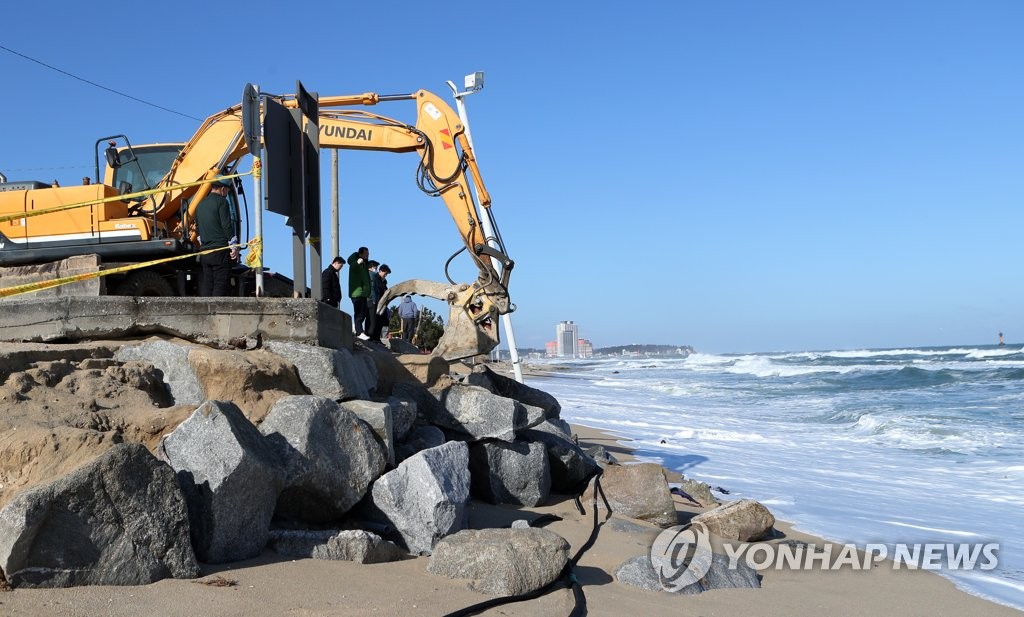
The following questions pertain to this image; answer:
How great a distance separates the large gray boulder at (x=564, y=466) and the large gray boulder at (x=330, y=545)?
10.1 ft

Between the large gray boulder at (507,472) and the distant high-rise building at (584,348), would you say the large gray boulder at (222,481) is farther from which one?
the distant high-rise building at (584,348)

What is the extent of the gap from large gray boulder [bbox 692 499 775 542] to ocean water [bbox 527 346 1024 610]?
1237 millimetres

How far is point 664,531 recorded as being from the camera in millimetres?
6281

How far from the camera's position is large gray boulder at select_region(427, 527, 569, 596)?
4.40m

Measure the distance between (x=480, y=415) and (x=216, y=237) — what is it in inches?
131

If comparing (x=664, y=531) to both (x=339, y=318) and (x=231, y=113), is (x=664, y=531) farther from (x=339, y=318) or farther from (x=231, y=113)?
(x=231, y=113)

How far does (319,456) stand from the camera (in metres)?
4.89

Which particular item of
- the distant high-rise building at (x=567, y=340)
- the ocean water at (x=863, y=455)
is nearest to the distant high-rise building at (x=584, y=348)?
the distant high-rise building at (x=567, y=340)

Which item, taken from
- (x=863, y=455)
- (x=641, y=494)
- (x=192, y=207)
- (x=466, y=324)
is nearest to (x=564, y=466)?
(x=641, y=494)

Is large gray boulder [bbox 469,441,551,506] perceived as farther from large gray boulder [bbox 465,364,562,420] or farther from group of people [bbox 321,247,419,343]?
group of people [bbox 321,247,419,343]

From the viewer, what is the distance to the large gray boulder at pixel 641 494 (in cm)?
702

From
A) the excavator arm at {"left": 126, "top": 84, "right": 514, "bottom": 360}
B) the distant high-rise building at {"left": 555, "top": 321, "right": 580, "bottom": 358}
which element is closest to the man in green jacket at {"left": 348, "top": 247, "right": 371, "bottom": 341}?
the excavator arm at {"left": 126, "top": 84, "right": 514, "bottom": 360}

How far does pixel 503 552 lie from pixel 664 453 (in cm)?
892

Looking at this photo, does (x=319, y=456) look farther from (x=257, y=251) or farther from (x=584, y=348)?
(x=584, y=348)
